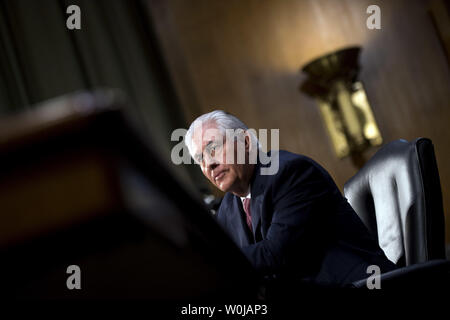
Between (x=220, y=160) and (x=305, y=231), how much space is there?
1.65 ft

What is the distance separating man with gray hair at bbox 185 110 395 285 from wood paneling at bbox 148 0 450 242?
2.02 metres

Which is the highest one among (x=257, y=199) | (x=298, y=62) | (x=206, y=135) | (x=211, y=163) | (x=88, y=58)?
(x=88, y=58)

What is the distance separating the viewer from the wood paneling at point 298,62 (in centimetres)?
377

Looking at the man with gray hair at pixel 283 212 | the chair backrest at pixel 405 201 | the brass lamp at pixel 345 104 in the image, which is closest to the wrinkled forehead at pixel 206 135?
the man with gray hair at pixel 283 212

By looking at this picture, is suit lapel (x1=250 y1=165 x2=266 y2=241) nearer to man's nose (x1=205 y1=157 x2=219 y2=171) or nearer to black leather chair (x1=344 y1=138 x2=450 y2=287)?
man's nose (x1=205 y1=157 x2=219 y2=171)

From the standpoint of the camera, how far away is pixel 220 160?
199cm

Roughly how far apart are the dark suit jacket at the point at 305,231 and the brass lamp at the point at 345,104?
2.07m

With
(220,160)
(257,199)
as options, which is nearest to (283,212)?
(257,199)

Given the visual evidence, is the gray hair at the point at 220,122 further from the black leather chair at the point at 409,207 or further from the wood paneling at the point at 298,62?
the wood paneling at the point at 298,62

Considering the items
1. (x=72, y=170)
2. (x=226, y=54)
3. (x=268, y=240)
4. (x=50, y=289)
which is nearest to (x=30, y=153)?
(x=72, y=170)

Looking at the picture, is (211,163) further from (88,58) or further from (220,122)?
(88,58)

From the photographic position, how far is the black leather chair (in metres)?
1.53

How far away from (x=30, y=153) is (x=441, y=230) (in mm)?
1348

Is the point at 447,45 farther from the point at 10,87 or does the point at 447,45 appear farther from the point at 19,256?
the point at 19,256
